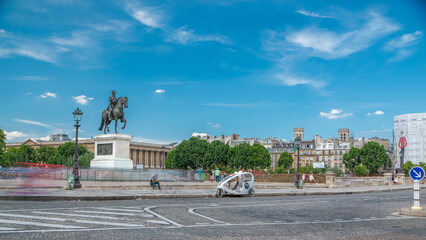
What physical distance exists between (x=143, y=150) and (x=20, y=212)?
137 m

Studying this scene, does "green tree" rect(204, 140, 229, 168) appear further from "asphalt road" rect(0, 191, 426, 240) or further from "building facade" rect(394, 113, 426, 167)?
"asphalt road" rect(0, 191, 426, 240)

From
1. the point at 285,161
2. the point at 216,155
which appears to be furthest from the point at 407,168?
the point at 216,155

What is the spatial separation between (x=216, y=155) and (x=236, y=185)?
282ft

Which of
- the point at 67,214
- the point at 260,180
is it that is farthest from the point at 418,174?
the point at 260,180

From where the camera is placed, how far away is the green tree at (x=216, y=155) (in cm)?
11246

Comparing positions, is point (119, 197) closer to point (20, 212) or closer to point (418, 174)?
point (20, 212)

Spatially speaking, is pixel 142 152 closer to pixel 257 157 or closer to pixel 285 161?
pixel 257 157

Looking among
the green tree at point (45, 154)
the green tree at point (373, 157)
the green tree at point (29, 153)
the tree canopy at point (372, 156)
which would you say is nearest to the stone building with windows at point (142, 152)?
the green tree at point (45, 154)

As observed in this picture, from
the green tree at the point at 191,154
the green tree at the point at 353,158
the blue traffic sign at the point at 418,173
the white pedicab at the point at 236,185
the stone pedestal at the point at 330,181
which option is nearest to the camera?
the blue traffic sign at the point at 418,173

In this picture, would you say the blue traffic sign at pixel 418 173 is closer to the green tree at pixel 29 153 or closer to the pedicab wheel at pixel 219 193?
the pedicab wheel at pixel 219 193

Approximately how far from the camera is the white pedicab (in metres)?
28.2

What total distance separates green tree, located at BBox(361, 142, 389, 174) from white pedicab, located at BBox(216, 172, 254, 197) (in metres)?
103

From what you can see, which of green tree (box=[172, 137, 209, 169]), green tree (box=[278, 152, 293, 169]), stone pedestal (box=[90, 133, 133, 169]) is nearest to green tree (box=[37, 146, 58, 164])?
green tree (box=[172, 137, 209, 169])

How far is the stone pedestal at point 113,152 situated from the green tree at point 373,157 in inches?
3853
